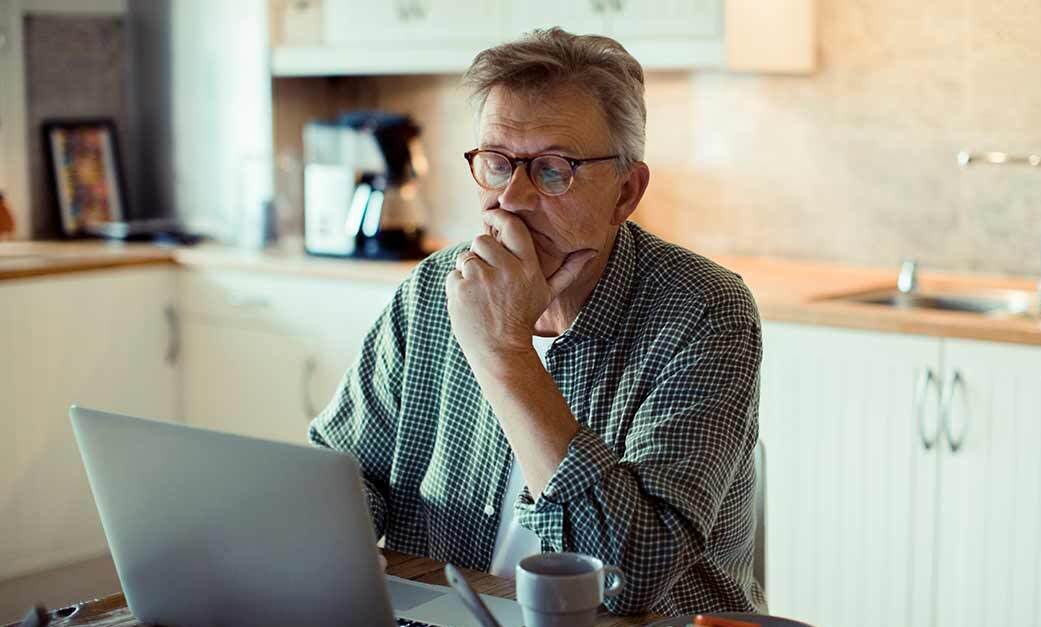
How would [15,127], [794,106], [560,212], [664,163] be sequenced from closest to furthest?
[560,212]
[794,106]
[664,163]
[15,127]

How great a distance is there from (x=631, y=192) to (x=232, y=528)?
2.52 ft

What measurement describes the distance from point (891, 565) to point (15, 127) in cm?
288

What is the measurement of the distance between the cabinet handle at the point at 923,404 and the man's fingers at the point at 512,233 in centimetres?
130

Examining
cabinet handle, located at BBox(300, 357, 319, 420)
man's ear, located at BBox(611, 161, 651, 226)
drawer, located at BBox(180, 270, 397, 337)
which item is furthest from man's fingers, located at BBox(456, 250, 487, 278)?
cabinet handle, located at BBox(300, 357, 319, 420)

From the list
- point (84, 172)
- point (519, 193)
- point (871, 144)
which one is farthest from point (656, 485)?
point (84, 172)

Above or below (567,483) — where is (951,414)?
below

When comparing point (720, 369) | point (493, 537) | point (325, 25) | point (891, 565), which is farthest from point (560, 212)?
point (325, 25)

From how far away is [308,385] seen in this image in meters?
3.87

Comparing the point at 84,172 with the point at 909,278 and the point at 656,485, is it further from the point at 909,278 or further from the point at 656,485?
the point at 656,485

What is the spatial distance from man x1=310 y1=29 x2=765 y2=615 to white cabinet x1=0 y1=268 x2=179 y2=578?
2091 millimetres

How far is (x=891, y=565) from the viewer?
2.87 meters

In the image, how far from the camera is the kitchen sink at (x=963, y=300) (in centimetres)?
308

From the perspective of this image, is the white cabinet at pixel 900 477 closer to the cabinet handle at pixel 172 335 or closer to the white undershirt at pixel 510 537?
the white undershirt at pixel 510 537

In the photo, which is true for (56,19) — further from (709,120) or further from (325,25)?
(709,120)
